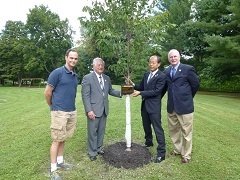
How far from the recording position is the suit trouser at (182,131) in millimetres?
4379

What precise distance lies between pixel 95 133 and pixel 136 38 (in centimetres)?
212

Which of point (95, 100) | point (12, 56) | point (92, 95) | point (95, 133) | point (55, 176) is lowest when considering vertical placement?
point (55, 176)

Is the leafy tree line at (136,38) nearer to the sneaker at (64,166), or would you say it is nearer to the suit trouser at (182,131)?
the suit trouser at (182,131)

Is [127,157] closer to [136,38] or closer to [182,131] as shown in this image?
[182,131]

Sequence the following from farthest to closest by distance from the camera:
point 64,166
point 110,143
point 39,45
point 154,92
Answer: point 39,45
point 110,143
point 154,92
point 64,166

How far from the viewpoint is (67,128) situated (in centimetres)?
414

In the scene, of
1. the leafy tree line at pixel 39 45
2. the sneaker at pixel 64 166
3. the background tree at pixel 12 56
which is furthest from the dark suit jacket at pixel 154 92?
the background tree at pixel 12 56

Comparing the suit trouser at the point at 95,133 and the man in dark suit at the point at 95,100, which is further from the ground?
the man in dark suit at the point at 95,100

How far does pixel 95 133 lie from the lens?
15.0ft

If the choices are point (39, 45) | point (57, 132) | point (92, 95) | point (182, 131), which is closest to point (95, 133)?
point (92, 95)

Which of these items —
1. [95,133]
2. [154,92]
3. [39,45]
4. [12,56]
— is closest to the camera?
[154,92]

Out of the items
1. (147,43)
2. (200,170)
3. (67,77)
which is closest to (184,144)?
(200,170)

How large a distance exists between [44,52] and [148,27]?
31.6 meters

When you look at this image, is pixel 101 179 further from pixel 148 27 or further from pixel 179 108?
pixel 148 27
